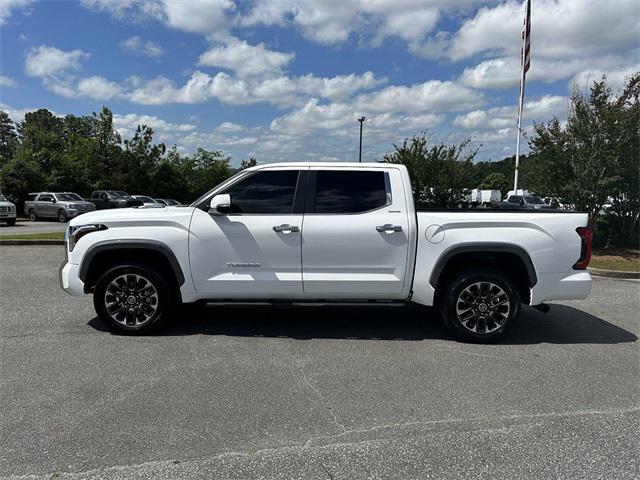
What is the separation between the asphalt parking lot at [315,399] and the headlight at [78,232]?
1.03 meters

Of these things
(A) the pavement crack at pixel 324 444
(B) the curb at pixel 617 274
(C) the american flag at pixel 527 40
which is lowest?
(A) the pavement crack at pixel 324 444

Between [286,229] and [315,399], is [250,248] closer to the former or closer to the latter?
[286,229]

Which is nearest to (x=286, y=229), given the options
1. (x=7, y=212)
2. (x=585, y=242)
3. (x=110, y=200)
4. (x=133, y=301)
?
(x=133, y=301)

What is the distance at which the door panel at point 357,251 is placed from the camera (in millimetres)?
5020

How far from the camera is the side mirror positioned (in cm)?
488

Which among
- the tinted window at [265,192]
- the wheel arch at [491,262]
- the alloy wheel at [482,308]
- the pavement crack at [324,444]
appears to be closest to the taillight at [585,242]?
the wheel arch at [491,262]

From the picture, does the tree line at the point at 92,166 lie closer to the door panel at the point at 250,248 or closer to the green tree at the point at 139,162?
the green tree at the point at 139,162

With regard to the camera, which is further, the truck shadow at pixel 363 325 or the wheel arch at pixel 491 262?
the truck shadow at pixel 363 325

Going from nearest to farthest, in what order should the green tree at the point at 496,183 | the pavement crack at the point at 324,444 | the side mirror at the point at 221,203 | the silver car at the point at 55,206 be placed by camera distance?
1. the pavement crack at the point at 324,444
2. the side mirror at the point at 221,203
3. the silver car at the point at 55,206
4. the green tree at the point at 496,183

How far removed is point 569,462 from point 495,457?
0.44m

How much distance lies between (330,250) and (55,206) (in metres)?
26.5

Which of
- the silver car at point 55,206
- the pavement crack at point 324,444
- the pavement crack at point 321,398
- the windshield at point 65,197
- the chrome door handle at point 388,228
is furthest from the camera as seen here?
the windshield at point 65,197

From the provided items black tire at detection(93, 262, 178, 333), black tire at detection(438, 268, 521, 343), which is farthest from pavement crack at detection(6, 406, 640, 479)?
black tire at detection(93, 262, 178, 333)

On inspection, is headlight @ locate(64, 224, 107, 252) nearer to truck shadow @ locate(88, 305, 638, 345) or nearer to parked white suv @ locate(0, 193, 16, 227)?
truck shadow @ locate(88, 305, 638, 345)
